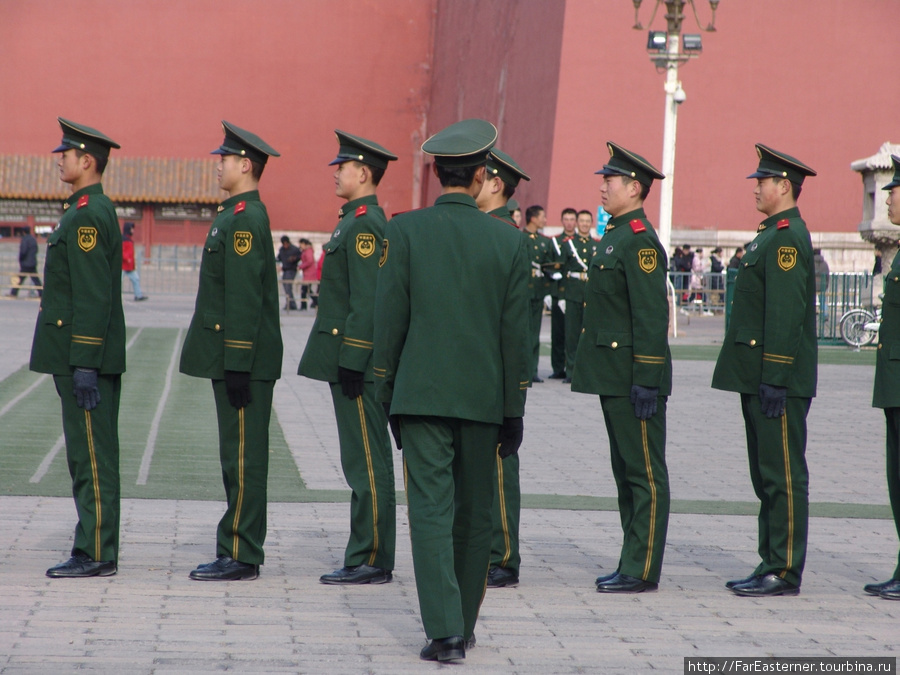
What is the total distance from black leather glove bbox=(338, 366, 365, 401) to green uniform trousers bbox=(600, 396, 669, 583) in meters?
1.01

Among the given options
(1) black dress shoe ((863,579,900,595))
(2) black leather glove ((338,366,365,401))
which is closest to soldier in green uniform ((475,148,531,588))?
(2) black leather glove ((338,366,365,401))

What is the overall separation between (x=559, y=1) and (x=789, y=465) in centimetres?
2301

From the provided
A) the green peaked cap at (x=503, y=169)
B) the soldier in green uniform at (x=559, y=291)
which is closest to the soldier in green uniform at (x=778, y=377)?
the green peaked cap at (x=503, y=169)

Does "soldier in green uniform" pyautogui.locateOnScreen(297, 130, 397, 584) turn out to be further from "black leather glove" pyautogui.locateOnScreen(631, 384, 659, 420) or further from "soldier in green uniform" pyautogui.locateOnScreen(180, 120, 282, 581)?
"black leather glove" pyautogui.locateOnScreen(631, 384, 659, 420)

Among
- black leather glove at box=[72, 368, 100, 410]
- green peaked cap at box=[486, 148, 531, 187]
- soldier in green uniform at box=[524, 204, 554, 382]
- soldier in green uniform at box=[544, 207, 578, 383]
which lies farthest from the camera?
soldier in green uniform at box=[544, 207, 578, 383]

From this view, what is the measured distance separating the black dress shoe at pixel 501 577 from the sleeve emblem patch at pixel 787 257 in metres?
1.69

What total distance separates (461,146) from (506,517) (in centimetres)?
182

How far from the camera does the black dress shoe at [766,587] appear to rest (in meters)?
4.96

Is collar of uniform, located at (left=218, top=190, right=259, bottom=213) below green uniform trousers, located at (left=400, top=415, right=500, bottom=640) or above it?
above

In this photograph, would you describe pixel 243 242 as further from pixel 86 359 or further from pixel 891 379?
pixel 891 379

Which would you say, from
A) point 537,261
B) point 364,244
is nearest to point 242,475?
point 364,244

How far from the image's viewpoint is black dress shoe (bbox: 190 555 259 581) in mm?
4934

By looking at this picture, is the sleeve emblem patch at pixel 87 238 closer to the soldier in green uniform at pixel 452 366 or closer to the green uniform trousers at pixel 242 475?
the green uniform trousers at pixel 242 475

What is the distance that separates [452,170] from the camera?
158 inches
